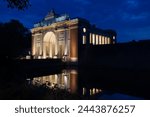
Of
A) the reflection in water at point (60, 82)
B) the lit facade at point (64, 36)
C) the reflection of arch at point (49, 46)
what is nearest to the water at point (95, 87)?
the reflection in water at point (60, 82)

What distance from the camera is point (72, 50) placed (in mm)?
46469

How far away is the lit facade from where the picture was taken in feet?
150

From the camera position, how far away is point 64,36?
49.2m

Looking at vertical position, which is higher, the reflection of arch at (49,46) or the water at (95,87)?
the reflection of arch at (49,46)

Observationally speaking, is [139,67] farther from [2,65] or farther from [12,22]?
[12,22]

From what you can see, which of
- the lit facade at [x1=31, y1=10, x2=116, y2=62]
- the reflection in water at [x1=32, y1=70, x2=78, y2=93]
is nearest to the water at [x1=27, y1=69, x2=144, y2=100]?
the reflection in water at [x1=32, y1=70, x2=78, y2=93]

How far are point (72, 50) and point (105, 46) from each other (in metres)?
9.05

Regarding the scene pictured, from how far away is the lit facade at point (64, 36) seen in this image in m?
45.7

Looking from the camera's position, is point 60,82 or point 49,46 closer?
point 60,82

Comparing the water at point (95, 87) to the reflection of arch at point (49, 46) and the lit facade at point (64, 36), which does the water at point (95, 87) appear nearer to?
the lit facade at point (64, 36)

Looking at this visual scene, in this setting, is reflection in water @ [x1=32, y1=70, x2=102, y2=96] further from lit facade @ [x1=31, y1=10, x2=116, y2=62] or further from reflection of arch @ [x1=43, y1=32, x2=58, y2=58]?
reflection of arch @ [x1=43, y1=32, x2=58, y2=58]

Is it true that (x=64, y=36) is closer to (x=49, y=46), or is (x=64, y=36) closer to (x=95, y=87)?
(x=49, y=46)

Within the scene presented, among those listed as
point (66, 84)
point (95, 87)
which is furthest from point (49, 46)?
point (95, 87)

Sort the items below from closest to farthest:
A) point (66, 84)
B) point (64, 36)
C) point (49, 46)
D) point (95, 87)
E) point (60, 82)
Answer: point (95, 87)
point (66, 84)
point (60, 82)
point (64, 36)
point (49, 46)
